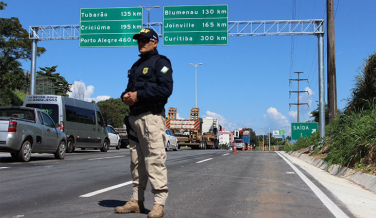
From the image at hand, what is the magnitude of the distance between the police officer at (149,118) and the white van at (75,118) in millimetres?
14452

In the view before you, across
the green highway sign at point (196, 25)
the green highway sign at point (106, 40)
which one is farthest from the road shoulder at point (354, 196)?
the green highway sign at point (106, 40)

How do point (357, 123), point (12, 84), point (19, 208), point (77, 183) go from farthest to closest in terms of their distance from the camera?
point (12, 84), point (357, 123), point (77, 183), point (19, 208)

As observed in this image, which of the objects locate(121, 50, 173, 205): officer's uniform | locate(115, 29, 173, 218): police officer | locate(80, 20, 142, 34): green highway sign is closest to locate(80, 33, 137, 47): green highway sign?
locate(80, 20, 142, 34): green highway sign

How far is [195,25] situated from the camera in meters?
24.3

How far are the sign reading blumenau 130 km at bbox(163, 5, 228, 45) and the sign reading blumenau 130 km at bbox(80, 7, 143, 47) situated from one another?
6.00ft

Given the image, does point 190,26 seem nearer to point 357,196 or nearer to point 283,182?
point 283,182

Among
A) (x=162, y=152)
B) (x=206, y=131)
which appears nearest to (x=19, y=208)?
(x=162, y=152)

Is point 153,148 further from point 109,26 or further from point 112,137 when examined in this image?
point 112,137

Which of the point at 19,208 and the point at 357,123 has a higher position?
the point at 357,123

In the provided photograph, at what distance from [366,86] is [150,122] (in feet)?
36.8

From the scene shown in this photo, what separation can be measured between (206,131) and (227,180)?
3485 centimetres

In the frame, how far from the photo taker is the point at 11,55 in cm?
3241

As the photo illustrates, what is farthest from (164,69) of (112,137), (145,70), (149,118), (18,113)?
(112,137)

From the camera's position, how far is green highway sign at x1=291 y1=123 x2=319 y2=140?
25656 mm
